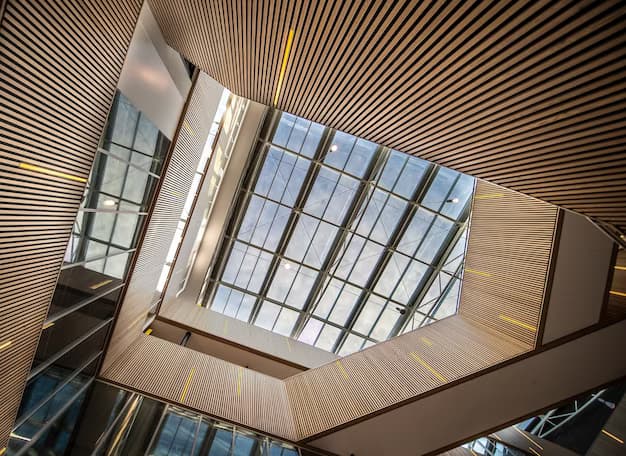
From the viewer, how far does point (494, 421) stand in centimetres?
909

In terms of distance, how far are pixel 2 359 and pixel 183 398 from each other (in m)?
5.54

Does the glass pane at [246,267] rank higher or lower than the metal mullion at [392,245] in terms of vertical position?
lower

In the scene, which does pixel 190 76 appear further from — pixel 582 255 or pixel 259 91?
pixel 582 255

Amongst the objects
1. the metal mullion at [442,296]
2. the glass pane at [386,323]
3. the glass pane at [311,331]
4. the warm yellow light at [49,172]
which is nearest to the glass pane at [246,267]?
the glass pane at [311,331]

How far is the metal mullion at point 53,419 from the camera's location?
18.8 ft

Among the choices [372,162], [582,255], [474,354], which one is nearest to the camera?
[582,255]

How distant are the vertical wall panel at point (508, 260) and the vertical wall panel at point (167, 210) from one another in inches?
340

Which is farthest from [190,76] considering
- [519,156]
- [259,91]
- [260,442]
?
[260,442]

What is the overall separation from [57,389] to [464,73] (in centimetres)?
836

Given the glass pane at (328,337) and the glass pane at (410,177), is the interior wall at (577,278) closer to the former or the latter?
the glass pane at (410,177)

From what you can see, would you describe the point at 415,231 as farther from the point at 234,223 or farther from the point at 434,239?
the point at 234,223

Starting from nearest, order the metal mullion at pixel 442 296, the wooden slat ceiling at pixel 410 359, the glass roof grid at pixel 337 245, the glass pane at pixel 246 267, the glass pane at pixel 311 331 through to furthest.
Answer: the wooden slat ceiling at pixel 410 359 < the glass roof grid at pixel 337 245 < the metal mullion at pixel 442 296 < the glass pane at pixel 246 267 < the glass pane at pixel 311 331

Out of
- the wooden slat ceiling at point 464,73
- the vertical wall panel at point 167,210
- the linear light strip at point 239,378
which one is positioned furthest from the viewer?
the linear light strip at point 239,378

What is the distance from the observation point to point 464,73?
4242 mm
